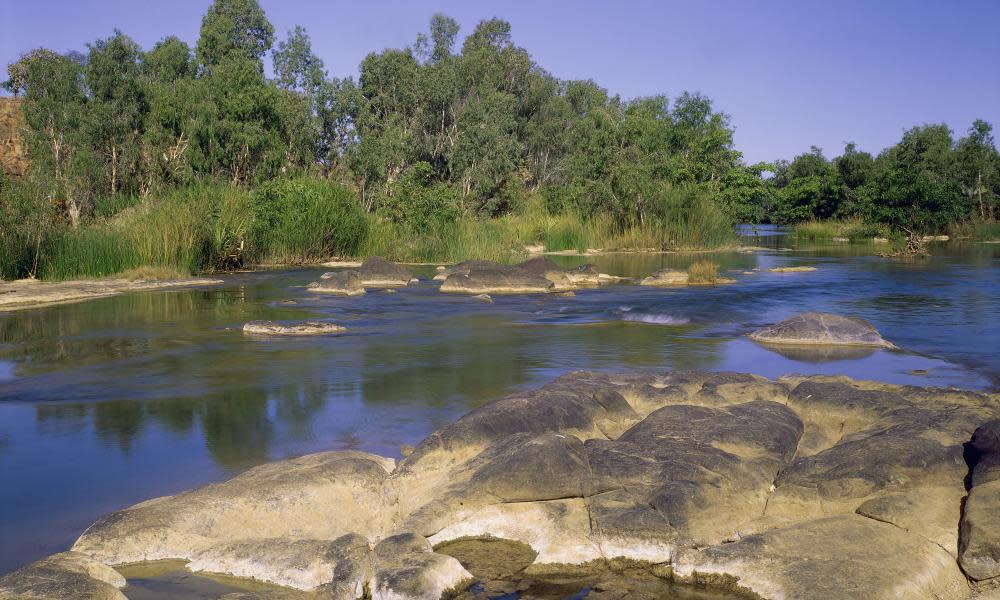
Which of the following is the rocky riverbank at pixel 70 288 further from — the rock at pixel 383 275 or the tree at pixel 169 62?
the tree at pixel 169 62

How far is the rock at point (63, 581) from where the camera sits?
357 cm

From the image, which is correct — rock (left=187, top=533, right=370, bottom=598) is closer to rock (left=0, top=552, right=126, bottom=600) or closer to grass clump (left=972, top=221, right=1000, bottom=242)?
rock (left=0, top=552, right=126, bottom=600)

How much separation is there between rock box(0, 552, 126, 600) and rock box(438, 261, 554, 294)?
1311cm

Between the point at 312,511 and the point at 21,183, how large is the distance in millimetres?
16189

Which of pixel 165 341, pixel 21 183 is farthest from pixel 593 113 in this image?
pixel 165 341

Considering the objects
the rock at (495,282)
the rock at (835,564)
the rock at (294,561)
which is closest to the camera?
the rock at (835,564)

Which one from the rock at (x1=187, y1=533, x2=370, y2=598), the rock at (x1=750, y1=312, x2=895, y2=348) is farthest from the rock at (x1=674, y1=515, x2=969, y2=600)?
the rock at (x1=750, y1=312, x2=895, y2=348)

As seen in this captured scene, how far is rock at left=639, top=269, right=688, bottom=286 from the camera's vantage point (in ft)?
60.2

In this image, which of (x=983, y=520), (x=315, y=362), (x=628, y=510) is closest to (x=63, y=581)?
(x=628, y=510)

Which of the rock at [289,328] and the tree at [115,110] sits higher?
the tree at [115,110]

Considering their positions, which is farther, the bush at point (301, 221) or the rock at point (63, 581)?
the bush at point (301, 221)

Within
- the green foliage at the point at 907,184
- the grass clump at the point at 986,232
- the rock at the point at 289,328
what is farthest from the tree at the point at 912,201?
the rock at the point at 289,328

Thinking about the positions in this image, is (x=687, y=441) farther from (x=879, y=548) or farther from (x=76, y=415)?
(x=76, y=415)

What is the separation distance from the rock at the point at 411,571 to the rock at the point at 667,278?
14775 mm
